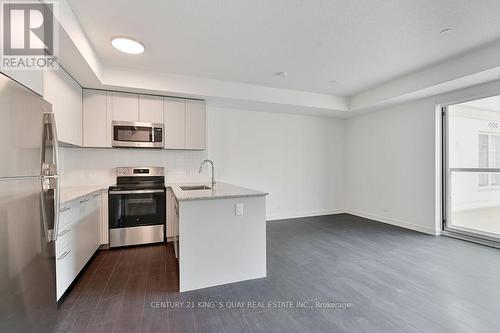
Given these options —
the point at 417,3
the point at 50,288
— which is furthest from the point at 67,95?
the point at 417,3

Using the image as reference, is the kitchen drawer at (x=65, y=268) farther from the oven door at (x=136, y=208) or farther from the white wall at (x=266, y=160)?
the white wall at (x=266, y=160)

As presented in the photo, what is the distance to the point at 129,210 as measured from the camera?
3572mm

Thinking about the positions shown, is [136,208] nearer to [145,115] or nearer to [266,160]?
[145,115]

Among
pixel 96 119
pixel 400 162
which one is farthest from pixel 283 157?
pixel 96 119

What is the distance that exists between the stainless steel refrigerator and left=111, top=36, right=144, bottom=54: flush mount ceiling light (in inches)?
56.2

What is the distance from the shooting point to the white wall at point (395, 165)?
423 centimetres

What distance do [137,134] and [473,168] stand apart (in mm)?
5468

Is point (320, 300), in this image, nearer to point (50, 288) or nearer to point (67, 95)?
point (50, 288)

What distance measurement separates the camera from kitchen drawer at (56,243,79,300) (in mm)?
2105

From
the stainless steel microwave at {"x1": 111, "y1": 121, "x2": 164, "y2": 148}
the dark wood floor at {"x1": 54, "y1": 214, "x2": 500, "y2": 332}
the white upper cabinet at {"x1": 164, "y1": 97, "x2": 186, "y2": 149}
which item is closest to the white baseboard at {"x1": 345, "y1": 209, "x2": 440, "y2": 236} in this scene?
the dark wood floor at {"x1": 54, "y1": 214, "x2": 500, "y2": 332}

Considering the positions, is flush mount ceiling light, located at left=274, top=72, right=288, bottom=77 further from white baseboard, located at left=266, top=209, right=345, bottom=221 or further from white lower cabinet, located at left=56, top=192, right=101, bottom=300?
white lower cabinet, located at left=56, top=192, right=101, bottom=300

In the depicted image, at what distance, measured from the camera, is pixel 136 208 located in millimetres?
3617

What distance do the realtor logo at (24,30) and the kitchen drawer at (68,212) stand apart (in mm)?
1272

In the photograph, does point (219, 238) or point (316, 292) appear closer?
point (316, 292)
